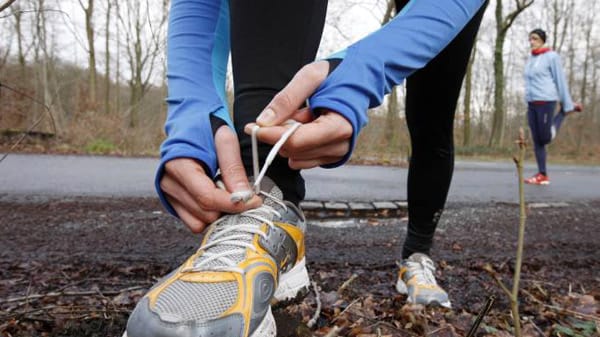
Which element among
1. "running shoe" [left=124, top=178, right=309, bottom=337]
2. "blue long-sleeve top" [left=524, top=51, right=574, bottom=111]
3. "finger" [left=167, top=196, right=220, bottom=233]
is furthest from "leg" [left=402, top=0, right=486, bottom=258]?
"blue long-sleeve top" [left=524, top=51, right=574, bottom=111]

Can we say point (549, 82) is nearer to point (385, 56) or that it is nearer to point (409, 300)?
point (409, 300)

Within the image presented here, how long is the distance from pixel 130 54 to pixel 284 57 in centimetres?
1740

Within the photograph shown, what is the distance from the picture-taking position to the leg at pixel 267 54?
3.26 feet

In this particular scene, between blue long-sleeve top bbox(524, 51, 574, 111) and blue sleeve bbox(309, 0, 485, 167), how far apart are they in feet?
19.9

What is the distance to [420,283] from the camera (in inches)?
53.6

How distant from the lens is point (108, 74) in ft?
56.3

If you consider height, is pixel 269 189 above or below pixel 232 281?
above

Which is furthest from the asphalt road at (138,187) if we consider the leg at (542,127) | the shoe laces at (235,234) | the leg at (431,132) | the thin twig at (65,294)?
the shoe laces at (235,234)

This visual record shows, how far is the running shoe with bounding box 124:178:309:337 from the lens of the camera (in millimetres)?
729

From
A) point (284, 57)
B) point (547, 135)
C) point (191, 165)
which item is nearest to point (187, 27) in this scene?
point (284, 57)

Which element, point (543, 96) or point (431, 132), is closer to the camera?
point (431, 132)

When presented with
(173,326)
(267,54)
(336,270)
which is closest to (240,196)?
(173,326)

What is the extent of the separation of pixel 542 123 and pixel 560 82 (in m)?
0.66

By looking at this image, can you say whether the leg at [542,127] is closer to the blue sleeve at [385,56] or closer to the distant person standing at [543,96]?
the distant person standing at [543,96]
